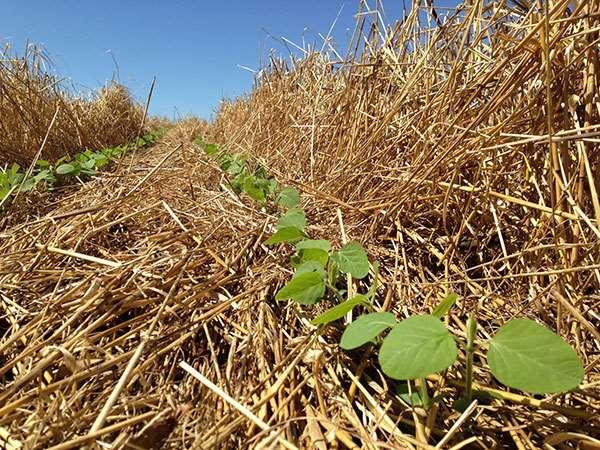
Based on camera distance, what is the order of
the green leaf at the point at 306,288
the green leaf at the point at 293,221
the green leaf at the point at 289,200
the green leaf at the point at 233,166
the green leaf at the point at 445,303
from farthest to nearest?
the green leaf at the point at 233,166, the green leaf at the point at 289,200, the green leaf at the point at 293,221, the green leaf at the point at 306,288, the green leaf at the point at 445,303

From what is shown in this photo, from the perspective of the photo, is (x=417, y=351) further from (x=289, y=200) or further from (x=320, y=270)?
(x=289, y=200)

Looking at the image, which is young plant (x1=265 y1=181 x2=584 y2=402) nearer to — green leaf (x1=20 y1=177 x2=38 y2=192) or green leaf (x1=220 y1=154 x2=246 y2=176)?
green leaf (x1=20 y1=177 x2=38 y2=192)

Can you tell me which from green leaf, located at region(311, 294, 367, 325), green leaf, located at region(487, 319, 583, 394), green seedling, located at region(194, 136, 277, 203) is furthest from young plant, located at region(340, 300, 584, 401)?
green seedling, located at region(194, 136, 277, 203)

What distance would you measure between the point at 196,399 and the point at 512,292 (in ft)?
2.19

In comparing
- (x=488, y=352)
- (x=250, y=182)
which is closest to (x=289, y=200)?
(x=250, y=182)

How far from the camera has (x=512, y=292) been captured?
2.55ft

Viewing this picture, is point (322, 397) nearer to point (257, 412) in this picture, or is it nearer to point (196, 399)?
point (257, 412)

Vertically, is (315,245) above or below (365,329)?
above

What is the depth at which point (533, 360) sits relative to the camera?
15.6 inches

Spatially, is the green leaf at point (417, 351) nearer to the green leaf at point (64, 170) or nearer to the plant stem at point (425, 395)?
the plant stem at point (425, 395)

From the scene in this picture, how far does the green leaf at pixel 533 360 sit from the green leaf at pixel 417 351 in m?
0.06

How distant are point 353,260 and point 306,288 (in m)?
0.11

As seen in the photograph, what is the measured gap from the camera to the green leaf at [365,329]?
496mm

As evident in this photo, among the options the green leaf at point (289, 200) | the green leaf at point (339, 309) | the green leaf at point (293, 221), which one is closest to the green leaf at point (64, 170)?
the green leaf at point (289, 200)
